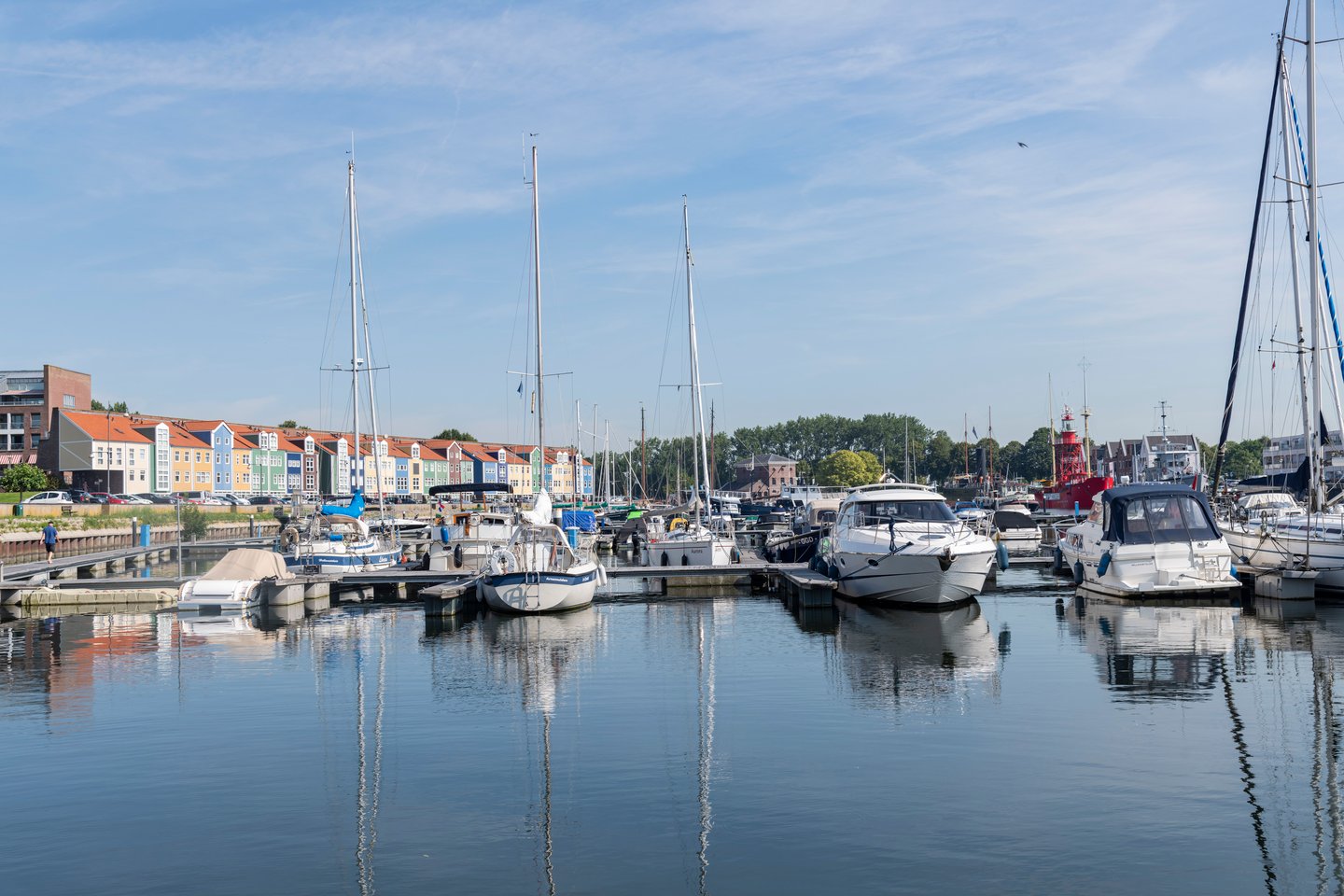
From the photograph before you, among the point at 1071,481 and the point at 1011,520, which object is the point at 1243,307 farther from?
the point at 1071,481

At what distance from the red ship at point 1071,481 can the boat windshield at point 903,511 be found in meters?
50.1

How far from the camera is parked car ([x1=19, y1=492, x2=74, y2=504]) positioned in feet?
277

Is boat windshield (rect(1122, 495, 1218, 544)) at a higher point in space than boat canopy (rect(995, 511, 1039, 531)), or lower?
higher

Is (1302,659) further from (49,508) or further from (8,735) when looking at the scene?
(49,508)

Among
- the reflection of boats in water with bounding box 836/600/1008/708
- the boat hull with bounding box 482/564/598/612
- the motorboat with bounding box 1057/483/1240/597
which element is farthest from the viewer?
the boat hull with bounding box 482/564/598/612

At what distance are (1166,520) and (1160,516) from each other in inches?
7.9

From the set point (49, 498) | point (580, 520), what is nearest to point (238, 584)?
point (580, 520)

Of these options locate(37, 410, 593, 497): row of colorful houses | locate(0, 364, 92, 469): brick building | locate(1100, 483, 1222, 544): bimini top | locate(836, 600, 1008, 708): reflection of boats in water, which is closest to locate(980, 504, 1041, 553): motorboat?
locate(1100, 483, 1222, 544): bimini top

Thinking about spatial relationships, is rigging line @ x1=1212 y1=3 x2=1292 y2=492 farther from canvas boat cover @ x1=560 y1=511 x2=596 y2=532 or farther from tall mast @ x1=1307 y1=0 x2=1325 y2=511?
canvas boat cover @ x1=560 y1=511 x2=596 y2=532

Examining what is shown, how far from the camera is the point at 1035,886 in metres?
10.5

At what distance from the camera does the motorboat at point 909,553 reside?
30969 millimetres

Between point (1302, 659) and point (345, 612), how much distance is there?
25.5 m

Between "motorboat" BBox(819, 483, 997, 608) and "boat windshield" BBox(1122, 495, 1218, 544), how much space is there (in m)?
3.99

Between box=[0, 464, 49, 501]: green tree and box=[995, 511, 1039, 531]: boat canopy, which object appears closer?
box=[995, 511, 1039, 531]: boat canopy
